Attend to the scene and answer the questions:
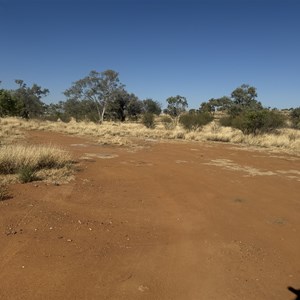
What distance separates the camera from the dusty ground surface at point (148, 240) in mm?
3918

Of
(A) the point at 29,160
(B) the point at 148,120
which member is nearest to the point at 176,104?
(B) the point at 148,120

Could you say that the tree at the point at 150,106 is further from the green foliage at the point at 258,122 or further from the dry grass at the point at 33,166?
the dry grass at the point at 33,166

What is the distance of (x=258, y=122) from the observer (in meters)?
27.1

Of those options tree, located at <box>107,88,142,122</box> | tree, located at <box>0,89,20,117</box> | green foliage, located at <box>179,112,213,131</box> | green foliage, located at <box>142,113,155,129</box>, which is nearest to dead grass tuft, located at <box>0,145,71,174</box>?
green foliage, located at <box>179,112,213,131</box>

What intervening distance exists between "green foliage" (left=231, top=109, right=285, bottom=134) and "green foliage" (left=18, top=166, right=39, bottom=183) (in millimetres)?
21651

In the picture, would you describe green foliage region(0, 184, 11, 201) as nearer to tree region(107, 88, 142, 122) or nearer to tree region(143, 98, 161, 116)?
tree region(107, 88, 142, 122)

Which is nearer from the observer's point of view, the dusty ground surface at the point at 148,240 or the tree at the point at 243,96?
the dusty ground surface at the point at 148,240

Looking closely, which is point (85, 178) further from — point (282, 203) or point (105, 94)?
point (105, 94)

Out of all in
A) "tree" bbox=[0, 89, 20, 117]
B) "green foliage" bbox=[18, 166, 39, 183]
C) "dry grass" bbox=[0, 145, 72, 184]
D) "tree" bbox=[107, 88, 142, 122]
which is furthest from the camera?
"tree" bbox=[107, 88, 142, 122]

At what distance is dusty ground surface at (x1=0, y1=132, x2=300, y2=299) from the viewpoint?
3918mm

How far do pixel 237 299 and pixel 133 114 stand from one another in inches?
2298

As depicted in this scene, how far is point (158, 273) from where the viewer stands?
4.23m

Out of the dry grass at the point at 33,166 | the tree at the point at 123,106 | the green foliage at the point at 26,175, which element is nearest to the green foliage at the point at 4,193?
the dry grass at the point at 33,166

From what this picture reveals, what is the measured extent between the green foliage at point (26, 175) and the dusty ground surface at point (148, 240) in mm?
284
